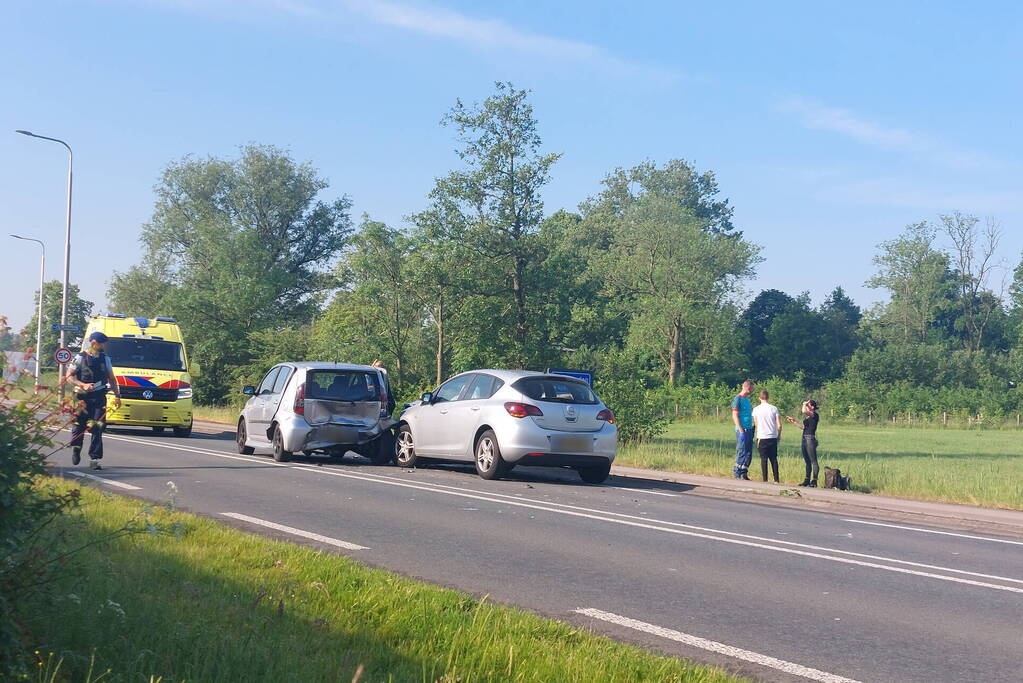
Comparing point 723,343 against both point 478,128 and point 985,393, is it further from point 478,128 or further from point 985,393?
point 478,128

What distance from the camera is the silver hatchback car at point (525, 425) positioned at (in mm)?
15133

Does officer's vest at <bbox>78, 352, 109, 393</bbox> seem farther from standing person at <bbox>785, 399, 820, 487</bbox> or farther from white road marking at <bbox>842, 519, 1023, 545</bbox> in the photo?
standing person at <bbox>785, 399, 820, 487</bbox>

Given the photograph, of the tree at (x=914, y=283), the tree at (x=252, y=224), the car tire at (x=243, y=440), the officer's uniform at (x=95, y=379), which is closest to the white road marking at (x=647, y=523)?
the car tire at (x=243, y=440)

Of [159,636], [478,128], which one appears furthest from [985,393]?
[159,636]

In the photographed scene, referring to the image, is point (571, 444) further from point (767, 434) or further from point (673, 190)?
point (673, 190)

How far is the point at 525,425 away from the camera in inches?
593

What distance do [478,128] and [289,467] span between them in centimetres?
2072

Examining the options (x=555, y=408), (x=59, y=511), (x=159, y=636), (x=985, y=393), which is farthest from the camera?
(x=985, y=393)

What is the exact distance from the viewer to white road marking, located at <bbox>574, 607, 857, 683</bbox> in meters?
5.24

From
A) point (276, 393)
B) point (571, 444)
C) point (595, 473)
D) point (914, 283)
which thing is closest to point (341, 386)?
point (276, 393)

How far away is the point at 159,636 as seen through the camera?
4750 millimetres

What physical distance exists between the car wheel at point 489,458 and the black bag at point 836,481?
509 cm

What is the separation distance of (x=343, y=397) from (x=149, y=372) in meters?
8.66

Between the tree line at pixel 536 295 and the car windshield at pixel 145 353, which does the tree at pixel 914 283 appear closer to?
the tree line at pixel 536 295
